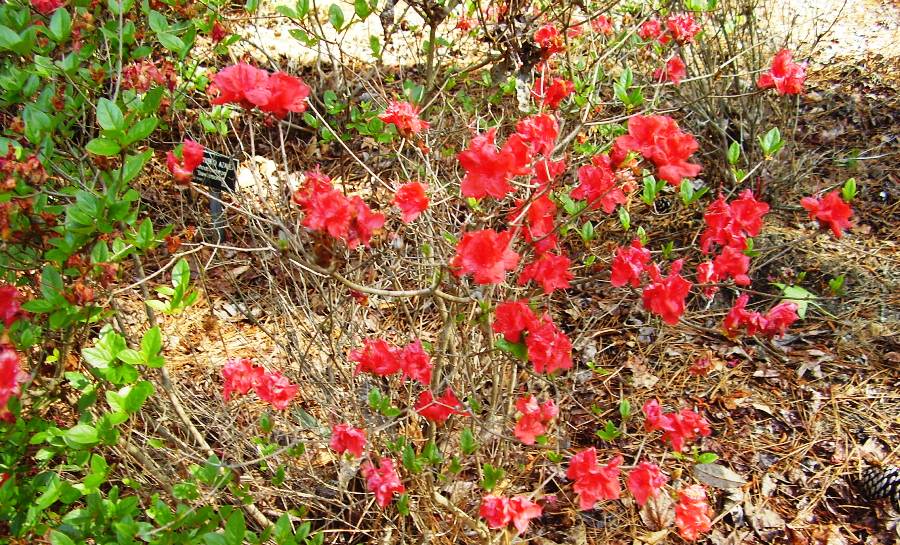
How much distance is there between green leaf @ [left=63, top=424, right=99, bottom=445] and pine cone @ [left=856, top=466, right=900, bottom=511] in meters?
2.33

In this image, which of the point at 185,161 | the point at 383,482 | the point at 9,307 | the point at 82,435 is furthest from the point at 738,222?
the point at 9,307

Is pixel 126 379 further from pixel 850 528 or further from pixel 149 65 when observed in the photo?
pixel 850 528

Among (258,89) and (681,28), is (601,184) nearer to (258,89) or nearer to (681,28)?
(258,89)

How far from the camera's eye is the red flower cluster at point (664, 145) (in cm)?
133

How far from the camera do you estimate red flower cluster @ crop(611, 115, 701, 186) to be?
1334 millimetres

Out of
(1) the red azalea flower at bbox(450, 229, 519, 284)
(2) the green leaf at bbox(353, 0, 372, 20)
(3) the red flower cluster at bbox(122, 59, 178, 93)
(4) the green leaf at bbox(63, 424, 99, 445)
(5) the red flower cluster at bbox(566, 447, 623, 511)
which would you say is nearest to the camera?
(1) the red azalea flower at bbox(450, 229, 519, 284)

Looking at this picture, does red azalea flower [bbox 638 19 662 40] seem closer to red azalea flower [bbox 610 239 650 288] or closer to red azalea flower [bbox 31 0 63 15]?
red azalea flower [bbox 610 239 650 288]

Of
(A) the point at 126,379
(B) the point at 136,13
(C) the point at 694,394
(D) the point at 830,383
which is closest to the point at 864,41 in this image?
(D) the point at 830,383

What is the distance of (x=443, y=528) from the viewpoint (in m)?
2.06

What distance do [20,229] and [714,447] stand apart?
2.26m

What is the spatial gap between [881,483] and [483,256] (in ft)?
5.90

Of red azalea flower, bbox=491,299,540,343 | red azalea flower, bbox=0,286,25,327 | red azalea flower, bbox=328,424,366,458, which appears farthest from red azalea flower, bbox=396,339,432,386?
red azalea flower, bbox=0,286,25,327

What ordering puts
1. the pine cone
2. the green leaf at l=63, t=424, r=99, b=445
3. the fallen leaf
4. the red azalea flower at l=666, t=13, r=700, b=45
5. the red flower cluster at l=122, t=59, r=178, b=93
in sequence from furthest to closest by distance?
the red azalea flower at l=666, t=13, r=700, b=45, the fallen leaf, the pine cone, the red flower cluster at l=122, t=59, r=178, b=93, the green leaf at l=63, t=424, r=99, b=445

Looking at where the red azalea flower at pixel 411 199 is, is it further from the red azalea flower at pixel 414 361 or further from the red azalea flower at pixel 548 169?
the red azalea flower at pixel 414 361
